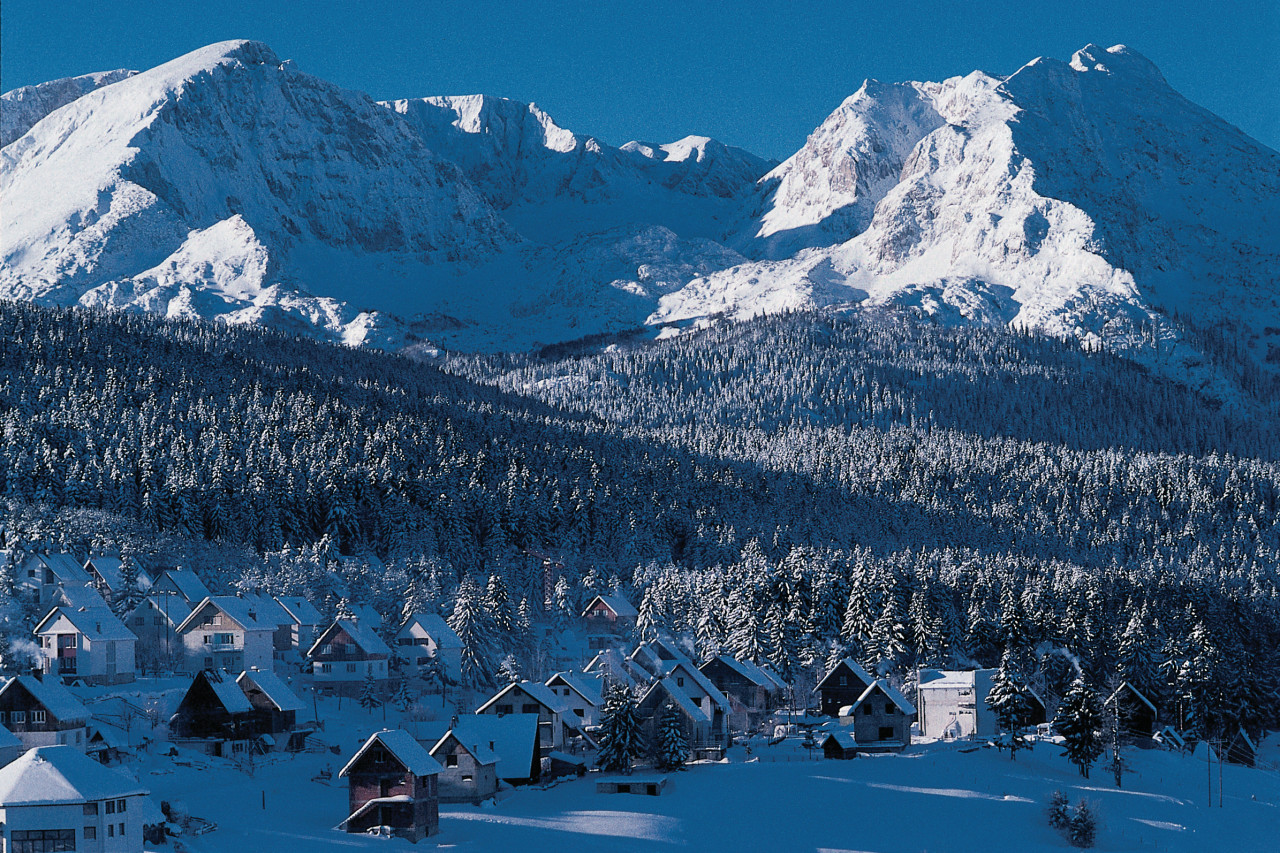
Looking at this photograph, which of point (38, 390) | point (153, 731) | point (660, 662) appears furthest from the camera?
point (38, 390)

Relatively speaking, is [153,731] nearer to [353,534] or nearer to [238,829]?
[238,829]

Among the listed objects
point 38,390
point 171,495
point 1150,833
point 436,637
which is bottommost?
point 1150,833

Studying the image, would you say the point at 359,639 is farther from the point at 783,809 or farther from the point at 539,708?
the point at 783,809

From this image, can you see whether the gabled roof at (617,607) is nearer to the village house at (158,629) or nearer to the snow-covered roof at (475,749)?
the village house at (158,629)

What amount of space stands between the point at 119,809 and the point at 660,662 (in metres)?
58.4

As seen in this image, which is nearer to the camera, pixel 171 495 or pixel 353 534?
pixel 171 495

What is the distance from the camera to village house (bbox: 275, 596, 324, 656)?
12750cm

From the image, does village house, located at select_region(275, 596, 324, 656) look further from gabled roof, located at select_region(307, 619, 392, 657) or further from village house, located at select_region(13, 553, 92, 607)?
village house, located at select_region(13, 553, 92, 607)

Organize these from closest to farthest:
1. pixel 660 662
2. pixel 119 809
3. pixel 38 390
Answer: pixel 119 809 < pixel 660 662 < pixel 38 390

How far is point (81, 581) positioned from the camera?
12300 cm

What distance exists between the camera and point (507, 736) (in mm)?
90562

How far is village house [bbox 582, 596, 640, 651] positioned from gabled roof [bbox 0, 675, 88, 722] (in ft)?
223

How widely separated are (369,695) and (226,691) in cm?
2103

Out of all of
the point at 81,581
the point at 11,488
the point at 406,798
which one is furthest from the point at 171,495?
the point at 406,798
